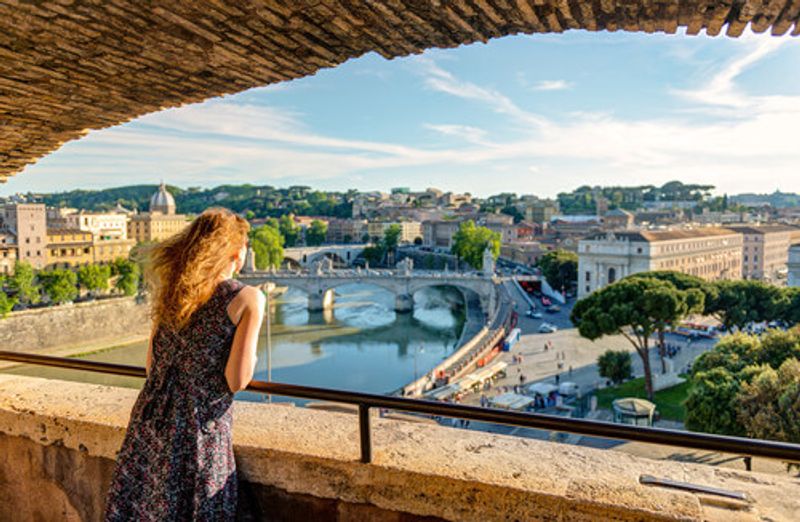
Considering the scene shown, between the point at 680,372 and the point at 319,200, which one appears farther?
the point at 319,200

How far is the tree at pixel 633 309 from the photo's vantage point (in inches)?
624

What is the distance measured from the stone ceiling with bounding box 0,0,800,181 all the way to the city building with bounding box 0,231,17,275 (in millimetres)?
31205

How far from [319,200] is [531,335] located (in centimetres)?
7747

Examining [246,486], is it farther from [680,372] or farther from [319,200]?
[319,200]

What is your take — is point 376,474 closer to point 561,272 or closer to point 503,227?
point 561,272

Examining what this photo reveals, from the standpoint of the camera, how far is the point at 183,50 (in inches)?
76.5

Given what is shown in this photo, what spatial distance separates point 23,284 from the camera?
26156 mm

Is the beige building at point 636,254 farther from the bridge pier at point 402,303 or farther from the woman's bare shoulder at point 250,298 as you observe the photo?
the woman's bare shoulder at point 250,298

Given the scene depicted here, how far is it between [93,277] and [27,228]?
4104 millimetres

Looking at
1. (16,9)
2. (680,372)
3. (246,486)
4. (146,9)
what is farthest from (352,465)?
(680,372)

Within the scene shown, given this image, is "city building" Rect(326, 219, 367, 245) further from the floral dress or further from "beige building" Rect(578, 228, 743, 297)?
the floral dress

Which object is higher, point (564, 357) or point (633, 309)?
point (633, 309)

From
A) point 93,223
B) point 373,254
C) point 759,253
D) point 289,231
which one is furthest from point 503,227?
point 93,223

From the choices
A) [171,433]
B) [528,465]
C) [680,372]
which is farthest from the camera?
[680,372]
